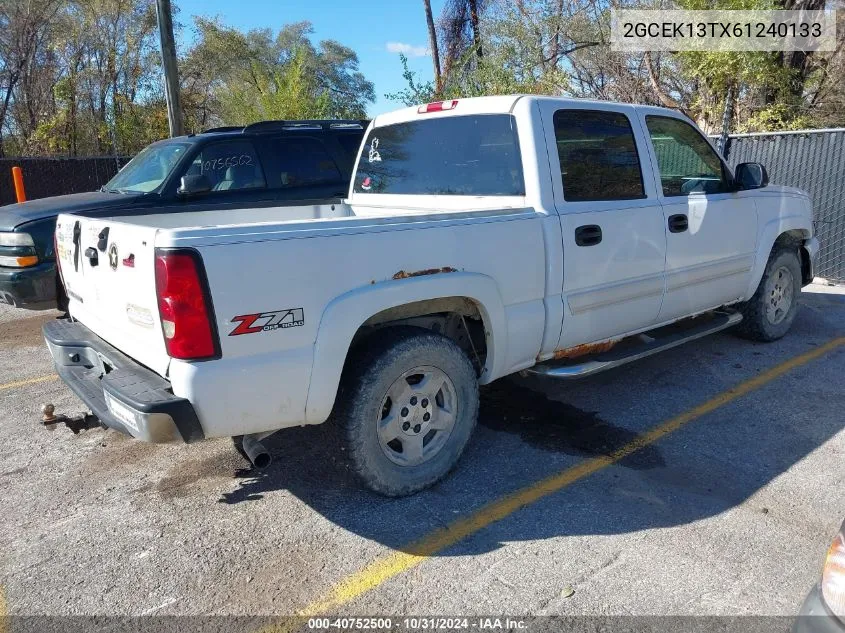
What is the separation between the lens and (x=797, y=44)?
11.5m

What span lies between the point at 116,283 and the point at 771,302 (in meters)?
5.36

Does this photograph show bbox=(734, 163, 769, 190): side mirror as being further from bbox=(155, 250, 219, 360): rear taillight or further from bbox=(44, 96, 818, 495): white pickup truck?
bbox=(155, 250, 219, 360): rear taillight

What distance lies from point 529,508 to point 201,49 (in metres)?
23.6

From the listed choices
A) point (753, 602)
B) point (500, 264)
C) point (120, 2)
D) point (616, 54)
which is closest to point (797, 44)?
point (616, 54)

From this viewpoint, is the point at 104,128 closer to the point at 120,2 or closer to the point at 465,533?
the point at 120,2

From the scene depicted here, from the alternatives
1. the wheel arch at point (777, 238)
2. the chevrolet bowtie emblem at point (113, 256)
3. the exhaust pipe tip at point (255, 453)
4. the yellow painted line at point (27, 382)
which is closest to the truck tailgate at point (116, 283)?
the chevrolet bowtie emblem at point (113, 256)

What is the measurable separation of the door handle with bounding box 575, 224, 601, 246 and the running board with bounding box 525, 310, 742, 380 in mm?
746

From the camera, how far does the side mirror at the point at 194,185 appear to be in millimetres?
6363

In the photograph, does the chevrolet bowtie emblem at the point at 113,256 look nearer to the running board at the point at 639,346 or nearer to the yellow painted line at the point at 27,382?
the running board at the point at 639,346

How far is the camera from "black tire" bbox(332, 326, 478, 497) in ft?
10.3

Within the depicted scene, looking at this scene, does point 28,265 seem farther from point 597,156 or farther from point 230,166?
point 597,156

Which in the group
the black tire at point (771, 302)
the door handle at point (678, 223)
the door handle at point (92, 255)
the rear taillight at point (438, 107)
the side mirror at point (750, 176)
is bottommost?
the black tire at point (771, 302)

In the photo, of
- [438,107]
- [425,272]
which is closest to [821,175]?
[438,107]

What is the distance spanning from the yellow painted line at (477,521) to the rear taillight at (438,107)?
241cm
